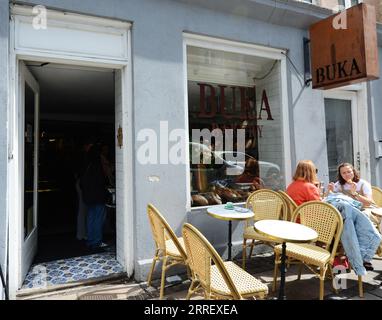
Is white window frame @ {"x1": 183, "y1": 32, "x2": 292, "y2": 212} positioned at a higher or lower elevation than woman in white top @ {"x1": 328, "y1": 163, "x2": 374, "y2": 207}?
higher

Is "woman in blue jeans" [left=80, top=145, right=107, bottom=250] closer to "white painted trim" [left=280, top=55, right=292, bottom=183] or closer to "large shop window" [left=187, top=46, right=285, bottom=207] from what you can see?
"large shop window" [left=187, top=46, right=285, bottom=207]

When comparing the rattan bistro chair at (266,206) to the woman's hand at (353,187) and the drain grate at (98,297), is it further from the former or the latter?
the drain grate at (98,297)

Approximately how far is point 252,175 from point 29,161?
345cm

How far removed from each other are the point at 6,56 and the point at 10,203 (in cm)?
157

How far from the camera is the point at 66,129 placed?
9.60 m

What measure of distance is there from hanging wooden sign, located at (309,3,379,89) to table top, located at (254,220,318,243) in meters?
2.76

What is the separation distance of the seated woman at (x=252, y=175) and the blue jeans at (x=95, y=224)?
2351mm

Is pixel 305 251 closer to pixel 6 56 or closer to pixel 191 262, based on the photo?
pixel 191 262

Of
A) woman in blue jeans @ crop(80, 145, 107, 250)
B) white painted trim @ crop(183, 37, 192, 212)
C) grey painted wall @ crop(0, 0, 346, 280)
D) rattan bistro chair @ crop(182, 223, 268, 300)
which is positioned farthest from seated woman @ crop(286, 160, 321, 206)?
woman in blue jeans @ crop(80, 145, 107, 250)

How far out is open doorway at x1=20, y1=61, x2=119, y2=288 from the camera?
14.9 feet

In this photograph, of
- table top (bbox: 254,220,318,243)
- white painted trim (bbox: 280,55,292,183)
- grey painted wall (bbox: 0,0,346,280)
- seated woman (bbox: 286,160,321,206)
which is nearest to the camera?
table top (bbox: 254,220,318,243)

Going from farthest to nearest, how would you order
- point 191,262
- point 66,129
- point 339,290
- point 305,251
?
point 66,129 < point 339,290 < point 305,251 < point 191,262
